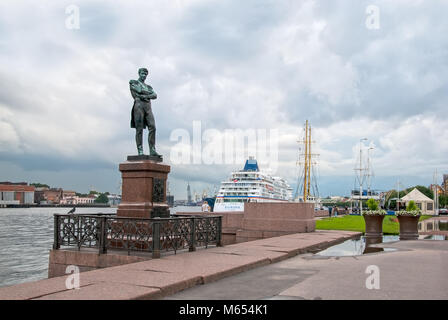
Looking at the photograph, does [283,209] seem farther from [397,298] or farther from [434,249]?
[397,298]

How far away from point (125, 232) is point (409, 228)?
10.4 m

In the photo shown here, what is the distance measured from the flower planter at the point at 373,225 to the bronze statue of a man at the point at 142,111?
8.49 m

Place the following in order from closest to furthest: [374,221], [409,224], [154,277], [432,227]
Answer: [154,277], [409,224], [374,221], [432,227]

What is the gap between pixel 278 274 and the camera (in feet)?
24.6

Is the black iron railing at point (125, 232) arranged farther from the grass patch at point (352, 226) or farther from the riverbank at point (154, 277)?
the grass patch at point (352, 226)

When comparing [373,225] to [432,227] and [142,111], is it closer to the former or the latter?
[142,111]

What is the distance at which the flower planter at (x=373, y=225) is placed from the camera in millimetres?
15514

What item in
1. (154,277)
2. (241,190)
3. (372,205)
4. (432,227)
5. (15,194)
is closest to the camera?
(154,277)

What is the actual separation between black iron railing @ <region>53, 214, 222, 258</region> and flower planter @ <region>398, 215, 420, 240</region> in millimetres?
8303

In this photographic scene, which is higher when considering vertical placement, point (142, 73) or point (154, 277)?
A: point (142, 73)

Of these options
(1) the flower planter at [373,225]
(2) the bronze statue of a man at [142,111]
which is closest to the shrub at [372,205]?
(1) the flower planter at [373,225]

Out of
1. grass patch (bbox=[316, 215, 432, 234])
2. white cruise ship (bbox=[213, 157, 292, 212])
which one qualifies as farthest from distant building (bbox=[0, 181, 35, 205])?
grass patch (bbox=[316, 215, 432, 234])

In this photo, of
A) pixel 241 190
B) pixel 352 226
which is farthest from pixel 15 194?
pixel 352 226

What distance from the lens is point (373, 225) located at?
15.6m
